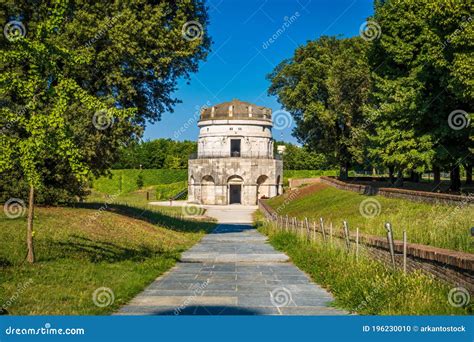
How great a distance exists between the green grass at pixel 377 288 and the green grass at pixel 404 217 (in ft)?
4.71

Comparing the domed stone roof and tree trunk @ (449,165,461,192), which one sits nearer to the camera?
tree trunk @ (449,165,461,192)

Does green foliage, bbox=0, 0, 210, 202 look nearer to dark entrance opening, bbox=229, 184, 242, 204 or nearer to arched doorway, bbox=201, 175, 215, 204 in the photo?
arched doorway, bbox=201, 175, 215, 204

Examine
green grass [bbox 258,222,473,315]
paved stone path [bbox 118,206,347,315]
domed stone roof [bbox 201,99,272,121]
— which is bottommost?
paved stone path [bbox 118,206,347,315]

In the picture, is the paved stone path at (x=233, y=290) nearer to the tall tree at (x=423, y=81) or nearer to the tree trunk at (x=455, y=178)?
the tall tree at (x=423, y=81)

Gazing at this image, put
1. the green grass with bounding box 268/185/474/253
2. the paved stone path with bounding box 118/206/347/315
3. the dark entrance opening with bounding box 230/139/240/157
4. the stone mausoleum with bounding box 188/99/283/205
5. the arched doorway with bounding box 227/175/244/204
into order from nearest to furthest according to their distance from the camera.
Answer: the paved stone path with bounding box 118/206/347/315 < the green grass with bounding box 268/185/474/253 < the stone mausoleum with bounding box 188/99/283/205 < the arched doorway with bounding box 227/175/244/204 < the dark entrance opening with bounding box 230/139/240/157

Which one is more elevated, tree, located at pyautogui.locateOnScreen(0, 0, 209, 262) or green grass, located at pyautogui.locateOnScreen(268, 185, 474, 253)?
tree, located at pyautogui.locateOnScreen(0, 0, 209, 262)

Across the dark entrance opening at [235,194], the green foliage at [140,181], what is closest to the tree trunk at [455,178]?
the dark entrance opening at [235,194]

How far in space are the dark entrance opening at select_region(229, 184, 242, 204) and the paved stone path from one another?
46810 millimetres

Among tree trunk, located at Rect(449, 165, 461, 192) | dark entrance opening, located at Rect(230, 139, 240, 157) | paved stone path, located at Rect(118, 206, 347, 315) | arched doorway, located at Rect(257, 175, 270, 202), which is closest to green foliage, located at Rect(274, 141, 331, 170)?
dark entrance opening, located at Rect(230, 139, 240, 157)

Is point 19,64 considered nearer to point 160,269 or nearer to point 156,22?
point 156,22

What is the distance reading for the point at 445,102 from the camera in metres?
24.3

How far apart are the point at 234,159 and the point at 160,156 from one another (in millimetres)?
35746

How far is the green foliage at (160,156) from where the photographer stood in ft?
301

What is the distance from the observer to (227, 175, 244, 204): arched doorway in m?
61.0
